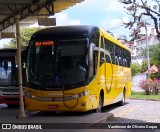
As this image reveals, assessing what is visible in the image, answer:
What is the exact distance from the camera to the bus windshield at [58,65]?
15281 millimetres

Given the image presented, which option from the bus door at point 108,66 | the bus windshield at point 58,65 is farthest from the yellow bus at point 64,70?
the bus door at point 108,66

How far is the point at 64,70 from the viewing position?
15.4 m

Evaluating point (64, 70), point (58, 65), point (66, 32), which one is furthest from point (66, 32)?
point (64, 70)

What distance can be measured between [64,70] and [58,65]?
31 cm

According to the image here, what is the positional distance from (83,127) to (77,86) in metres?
2.77

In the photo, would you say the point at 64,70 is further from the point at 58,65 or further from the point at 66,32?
the point at 66,32

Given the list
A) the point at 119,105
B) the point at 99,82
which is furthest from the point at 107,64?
the point at 119,105

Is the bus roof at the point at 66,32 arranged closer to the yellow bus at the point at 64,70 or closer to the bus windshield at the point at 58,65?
the yellow bus at the point at 64,70

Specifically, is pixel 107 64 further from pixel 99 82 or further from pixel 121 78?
pixel 121 78

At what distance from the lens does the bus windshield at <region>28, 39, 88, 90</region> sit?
50.1ft

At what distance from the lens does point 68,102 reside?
601 inches

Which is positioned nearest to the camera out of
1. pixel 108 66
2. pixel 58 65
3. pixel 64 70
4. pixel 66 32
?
pixel 64 70

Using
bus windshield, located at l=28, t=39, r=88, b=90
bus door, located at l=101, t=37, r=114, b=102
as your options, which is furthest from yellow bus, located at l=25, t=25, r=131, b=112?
bus door, located at l=101, t=37, r=114, b=102

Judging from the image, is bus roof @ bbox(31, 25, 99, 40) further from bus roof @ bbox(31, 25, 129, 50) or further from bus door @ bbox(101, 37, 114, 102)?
bus door @ bbox(101, 37, 114, 102)
